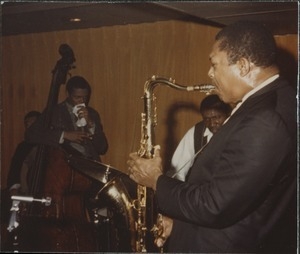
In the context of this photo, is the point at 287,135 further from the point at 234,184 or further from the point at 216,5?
the point at 216,5

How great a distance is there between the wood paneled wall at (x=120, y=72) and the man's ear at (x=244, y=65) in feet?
12.4

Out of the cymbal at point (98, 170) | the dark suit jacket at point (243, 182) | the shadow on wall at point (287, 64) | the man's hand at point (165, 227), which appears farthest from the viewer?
the shadow on wall at point (287, 64)

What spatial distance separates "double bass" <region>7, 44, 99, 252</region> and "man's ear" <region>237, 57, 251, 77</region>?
248 cm

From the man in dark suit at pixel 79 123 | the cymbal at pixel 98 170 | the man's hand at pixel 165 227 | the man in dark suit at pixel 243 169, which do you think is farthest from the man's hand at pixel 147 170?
the man in dark suit at pixel 79 123

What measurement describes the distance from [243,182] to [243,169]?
6 cm

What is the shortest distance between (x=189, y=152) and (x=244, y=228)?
8.46 feet

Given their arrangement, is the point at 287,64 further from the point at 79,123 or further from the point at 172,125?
the point at 79,123

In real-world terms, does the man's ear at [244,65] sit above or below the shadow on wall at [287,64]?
below

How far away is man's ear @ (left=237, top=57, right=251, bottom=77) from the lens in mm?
2094

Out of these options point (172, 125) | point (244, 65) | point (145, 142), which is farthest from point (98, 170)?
point (172, 125)

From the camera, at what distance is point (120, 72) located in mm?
6492

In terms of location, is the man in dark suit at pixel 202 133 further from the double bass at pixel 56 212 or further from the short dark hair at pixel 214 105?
the double bass at pixel 56 212

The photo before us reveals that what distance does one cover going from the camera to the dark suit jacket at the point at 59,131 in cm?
471

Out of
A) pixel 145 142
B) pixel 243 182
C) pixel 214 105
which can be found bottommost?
pixel 243 182
